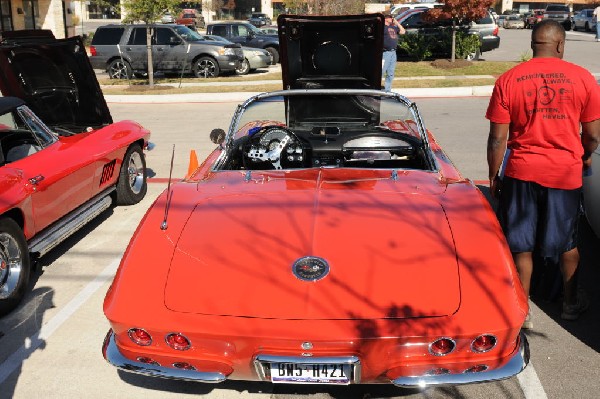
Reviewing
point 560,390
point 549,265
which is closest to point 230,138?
point 549,265

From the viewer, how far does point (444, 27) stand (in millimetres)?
22344

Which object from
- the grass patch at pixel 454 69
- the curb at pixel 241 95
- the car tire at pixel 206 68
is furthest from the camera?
the car tire at pixel 206 68

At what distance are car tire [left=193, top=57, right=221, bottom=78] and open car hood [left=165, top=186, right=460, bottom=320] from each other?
54.9 feet

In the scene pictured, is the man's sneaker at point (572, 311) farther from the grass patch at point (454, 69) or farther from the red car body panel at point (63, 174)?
the grass patch at point (454, 69)

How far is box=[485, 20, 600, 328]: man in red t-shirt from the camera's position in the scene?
3.89 metres

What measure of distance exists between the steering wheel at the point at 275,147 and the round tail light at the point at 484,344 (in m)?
2.28

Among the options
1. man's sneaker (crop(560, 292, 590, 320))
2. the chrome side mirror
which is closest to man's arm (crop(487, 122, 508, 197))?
man's sneaker (crop(560, 292, 590, 320))

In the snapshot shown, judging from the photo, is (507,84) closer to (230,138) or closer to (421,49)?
(230,138)

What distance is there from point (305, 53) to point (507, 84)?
289 centimetres

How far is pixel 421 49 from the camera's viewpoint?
22000 mm

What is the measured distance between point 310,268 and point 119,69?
61.3ft

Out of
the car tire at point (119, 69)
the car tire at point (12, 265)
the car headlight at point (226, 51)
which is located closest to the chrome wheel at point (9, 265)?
the car tire at point (12, 265)

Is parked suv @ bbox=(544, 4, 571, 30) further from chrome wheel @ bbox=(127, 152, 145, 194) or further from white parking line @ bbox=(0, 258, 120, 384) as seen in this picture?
white parking line @ bbox=(0, 258, 120, 384)

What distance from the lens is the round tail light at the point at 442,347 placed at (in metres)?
2.97
